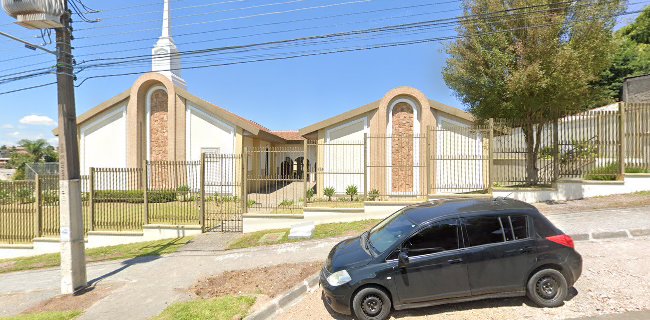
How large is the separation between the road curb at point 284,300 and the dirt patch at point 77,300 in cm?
350

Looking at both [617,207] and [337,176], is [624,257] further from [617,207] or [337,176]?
[337,176]

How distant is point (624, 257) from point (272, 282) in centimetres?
595

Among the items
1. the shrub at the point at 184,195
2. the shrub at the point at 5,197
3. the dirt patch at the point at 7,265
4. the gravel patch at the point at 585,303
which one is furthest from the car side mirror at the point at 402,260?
the shrub at the point at 5,197

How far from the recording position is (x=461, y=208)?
466 centimetres

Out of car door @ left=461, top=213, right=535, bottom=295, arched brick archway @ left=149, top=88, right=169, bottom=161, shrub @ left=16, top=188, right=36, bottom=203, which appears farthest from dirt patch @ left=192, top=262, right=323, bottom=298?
arched brick archway @ left=149, top=88, right=169, bottom=161

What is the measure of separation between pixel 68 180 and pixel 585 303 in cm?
896

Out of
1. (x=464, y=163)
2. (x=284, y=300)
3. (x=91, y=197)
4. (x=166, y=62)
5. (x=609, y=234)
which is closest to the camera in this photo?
(x=284, y=300)

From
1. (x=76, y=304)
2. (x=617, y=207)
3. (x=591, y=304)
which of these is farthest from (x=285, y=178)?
(x=617, y=207)

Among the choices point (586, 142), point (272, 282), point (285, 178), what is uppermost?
point (586, 142)

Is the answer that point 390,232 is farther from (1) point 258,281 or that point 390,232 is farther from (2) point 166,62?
(2) point 166,62

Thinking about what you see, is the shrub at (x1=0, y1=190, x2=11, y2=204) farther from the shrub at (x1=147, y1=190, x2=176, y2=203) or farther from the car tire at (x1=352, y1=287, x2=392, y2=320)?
the car tire at (x1=352, y1=287, x2=392, y2=320)

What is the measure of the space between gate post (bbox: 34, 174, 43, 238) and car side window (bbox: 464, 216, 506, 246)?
12569mm

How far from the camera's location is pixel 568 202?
9.80 m

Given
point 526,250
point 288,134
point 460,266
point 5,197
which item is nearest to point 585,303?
point 526,250
